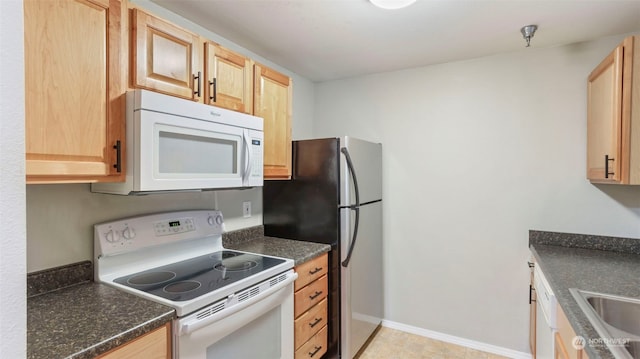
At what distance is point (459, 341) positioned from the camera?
8.48 feet

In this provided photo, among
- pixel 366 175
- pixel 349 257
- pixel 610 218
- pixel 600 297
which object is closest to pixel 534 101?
pixel 610 218

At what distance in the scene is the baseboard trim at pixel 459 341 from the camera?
94.1 inches

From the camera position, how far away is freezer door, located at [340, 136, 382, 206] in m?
2.21

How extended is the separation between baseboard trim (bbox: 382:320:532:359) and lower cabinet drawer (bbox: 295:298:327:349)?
0.95 meters

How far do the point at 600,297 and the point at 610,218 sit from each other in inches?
43.7

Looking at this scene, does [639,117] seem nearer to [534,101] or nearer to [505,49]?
[534,101]

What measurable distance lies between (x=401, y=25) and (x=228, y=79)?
1.10 m

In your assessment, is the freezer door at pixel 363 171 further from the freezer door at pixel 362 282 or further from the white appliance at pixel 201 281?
the white appliance at pixel 201 281

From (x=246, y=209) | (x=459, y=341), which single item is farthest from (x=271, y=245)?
(x=459, y=341)

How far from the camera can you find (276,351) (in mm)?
1710

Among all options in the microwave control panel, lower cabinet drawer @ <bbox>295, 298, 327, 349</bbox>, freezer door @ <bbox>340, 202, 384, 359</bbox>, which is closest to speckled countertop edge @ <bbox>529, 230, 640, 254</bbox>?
freezer door @ <bbox>340, 202, 384, 359</bbox>

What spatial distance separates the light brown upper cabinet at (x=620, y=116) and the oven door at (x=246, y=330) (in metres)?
1.82

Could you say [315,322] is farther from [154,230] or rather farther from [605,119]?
[605,119]
